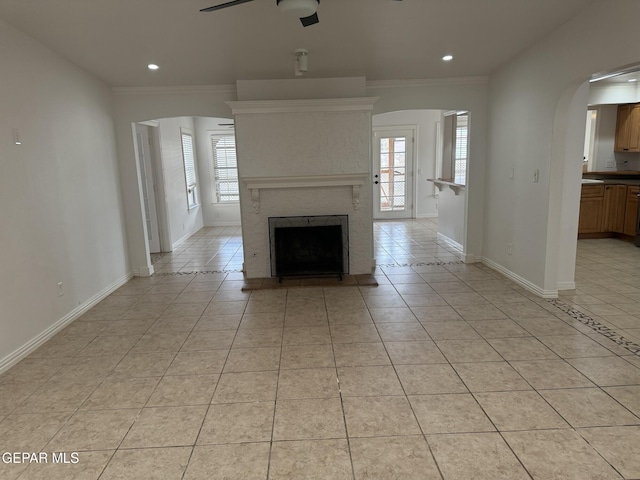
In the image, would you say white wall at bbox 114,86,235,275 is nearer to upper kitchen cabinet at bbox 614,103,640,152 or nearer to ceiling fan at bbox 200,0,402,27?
ceiling fan at bbox 200,0,402,27

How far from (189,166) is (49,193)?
498 centimetres

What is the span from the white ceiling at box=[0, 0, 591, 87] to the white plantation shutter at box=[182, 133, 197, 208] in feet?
Result: 11.0

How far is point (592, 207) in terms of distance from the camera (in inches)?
255

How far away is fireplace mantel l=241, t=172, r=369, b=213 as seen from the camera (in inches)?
185

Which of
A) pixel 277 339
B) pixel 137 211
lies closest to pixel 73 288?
pixel 137 211

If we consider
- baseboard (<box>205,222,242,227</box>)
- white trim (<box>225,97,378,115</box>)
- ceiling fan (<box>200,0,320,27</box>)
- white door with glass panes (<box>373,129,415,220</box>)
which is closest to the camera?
ceiling fan (<box>200,0,320,27</box>)

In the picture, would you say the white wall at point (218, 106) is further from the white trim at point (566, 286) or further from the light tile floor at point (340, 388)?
the white trim at point (566, 286)

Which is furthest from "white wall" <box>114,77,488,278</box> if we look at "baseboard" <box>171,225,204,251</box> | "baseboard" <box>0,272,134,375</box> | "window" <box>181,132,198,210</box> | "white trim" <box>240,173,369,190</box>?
"window" <box>181,132,198,210</box>

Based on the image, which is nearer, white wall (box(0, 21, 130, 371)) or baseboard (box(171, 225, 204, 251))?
white wall (box(0, 21, 130, 371))

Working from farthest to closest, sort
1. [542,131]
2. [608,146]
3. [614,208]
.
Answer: [608,146], [614,208], [542,131]

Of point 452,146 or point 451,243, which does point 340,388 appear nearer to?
point 451,243

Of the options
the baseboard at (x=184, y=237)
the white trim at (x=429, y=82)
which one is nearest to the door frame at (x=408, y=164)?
the white trim at (x=429, y=82)

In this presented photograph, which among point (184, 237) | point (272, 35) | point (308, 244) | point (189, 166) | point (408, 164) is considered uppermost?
point (272, 35)

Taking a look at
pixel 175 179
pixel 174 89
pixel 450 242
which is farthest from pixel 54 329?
pixel 450 242
